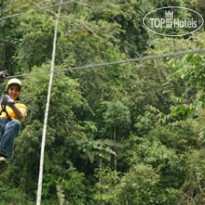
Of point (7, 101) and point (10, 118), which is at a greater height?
point (7, 101)

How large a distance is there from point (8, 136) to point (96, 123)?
8.44m

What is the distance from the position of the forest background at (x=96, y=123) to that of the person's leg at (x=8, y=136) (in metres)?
5.68

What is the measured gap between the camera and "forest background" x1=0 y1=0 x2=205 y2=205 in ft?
34.3

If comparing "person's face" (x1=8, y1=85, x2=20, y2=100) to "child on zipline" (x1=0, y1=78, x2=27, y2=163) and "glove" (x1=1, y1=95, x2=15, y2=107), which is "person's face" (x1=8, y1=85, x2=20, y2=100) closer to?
"child on zipline" (x1=0, y1=78, x2=27, y2=163)

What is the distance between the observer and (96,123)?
40.5 ft

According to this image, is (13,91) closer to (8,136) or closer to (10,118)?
(10,118)

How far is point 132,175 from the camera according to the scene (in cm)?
1049

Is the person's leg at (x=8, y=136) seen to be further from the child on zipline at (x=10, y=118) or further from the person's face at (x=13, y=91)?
the person's face at (x=13, y=91)

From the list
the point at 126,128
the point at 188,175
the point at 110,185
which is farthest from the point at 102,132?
the point at 188,175

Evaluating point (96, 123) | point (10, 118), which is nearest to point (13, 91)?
point (10, 118)

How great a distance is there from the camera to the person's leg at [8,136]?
12.9 feet

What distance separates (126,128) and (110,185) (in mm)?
2022

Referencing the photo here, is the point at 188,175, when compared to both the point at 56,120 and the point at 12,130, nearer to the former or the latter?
the point at 56,120

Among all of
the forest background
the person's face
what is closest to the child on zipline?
the person's face
